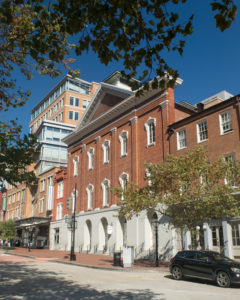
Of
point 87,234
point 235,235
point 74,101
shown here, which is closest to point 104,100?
point 87,234

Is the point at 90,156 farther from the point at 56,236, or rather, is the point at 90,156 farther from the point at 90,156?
the point at 56,236

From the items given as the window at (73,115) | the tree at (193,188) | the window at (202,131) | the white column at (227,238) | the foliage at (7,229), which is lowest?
the white column at (227,238)

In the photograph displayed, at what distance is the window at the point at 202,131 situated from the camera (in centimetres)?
2333

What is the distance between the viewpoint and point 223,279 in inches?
519

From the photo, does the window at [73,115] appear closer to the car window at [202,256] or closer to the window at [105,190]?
the window at [105,190]

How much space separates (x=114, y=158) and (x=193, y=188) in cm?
1452

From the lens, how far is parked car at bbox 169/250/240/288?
13.0m

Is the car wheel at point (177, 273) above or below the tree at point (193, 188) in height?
below

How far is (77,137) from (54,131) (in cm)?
1954

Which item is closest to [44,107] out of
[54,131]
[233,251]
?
[54,131]

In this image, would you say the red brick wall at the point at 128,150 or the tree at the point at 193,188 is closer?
the tree at the point at 193,188

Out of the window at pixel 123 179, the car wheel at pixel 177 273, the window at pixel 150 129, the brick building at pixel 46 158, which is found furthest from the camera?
the brick building at pixel 46 158

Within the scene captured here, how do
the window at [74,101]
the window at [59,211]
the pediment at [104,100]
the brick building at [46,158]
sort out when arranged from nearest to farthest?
the pediment at [104,100], the window at [59,211], the brick building at [46,158], the window at [74,101]

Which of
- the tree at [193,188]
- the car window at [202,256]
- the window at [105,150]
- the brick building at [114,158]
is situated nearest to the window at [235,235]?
the tree at [193,188]
